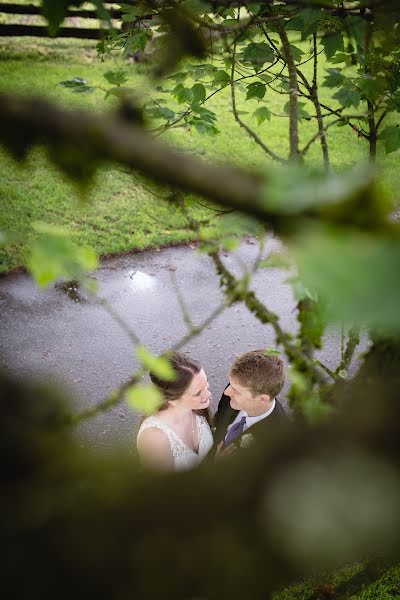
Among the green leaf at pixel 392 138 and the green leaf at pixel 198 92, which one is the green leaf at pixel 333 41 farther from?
the green leaf at pixel 198 92

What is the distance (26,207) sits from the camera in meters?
8.61

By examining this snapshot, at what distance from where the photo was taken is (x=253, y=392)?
3412 millimetres

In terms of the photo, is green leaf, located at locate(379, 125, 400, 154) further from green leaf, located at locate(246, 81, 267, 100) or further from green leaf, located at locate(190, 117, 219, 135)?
green leaf, located at locate(190, 117, 219, 135)

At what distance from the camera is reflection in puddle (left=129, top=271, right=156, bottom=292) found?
24.1ft

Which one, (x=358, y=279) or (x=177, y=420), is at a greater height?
(x=358, y=279)

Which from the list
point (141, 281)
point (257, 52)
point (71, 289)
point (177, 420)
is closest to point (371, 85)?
point (257, 52)

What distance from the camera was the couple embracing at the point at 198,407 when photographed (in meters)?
3.40

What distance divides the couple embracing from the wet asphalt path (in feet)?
5.93

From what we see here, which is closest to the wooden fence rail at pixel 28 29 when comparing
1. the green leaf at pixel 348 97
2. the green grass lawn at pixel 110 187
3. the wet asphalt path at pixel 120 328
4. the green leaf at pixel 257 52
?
the green grass lawn at pixel 110 187

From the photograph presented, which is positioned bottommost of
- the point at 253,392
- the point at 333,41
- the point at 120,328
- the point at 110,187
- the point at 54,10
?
the point at 120,328

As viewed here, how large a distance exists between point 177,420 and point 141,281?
410cm

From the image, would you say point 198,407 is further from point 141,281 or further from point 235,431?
point 141,281

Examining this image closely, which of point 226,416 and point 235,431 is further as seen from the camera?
point 226,416

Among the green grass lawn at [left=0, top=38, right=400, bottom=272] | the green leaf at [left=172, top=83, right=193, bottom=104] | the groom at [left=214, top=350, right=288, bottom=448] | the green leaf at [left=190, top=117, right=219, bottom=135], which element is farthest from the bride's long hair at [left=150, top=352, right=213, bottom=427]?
the green grass lawn at [left=0, top=38, right=400, bottom=272]
